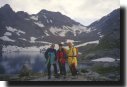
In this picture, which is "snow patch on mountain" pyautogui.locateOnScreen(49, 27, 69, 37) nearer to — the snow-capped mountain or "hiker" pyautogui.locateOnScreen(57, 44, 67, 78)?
the snow-capped mountain

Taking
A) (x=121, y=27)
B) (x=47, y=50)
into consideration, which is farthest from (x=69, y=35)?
(x=121, y=27)

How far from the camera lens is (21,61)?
9.11ft

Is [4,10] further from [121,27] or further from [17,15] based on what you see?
[121,27]

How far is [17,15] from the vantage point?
9.29ft

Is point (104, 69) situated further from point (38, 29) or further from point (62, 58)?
point (38, 29)

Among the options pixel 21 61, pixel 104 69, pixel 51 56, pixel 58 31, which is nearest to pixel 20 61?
pixel 21 61

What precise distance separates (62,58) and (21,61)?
33cm

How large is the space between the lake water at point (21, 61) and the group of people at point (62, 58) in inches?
1.5

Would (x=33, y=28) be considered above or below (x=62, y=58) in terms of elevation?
above

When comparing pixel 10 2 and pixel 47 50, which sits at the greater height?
pixel 10 2

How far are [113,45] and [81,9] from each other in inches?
15.0

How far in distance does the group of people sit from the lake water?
0.04 meters

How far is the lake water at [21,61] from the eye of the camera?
276 centimetres

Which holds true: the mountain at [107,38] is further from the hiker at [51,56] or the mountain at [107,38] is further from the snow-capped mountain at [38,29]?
the hiker at [51,56]
